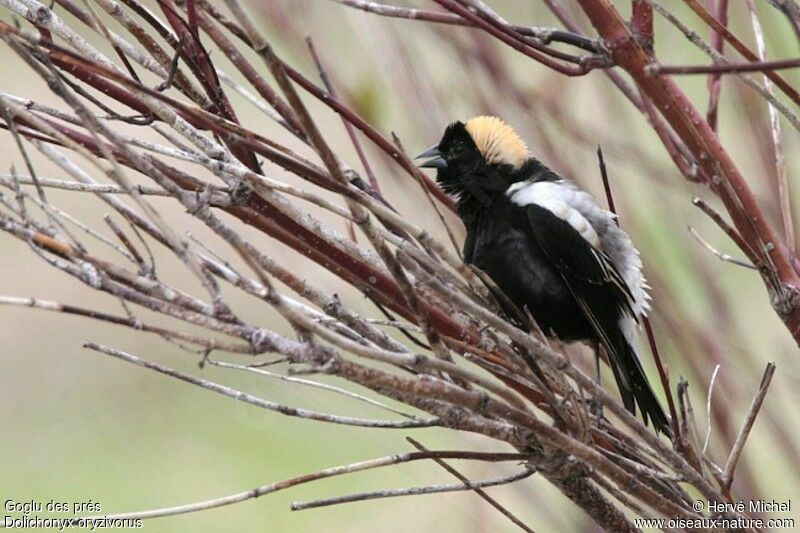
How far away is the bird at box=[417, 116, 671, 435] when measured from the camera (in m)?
2.84

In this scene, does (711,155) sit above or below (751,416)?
above

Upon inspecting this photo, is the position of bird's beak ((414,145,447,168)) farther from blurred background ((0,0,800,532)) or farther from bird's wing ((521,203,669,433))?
bird's wing ((521,203,669,433))


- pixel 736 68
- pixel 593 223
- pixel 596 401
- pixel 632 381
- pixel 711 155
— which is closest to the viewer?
pixel 736 68

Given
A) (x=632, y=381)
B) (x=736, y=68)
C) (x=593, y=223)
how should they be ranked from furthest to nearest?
(x=593, y=223) → (x=632, y=381) → (x=736, y=68)

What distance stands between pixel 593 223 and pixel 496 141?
380mm

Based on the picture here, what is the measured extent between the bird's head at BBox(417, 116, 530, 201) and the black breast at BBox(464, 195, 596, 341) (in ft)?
0.59

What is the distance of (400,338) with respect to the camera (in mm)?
5934

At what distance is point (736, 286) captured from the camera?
26.6ft

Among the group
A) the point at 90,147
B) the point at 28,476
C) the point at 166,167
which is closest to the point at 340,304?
the point at 166,167

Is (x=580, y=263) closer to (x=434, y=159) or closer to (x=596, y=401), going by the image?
(x=434, y=159)

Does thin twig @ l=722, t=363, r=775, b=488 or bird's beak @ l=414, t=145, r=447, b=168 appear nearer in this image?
thin twig @ l=722, t=363, r=775, b=488

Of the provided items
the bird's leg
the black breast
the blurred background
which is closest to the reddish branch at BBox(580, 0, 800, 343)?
the bird's leg

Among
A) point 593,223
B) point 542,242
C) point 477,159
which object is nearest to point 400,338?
point 477,159

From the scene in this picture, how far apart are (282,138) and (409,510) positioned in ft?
8.28
